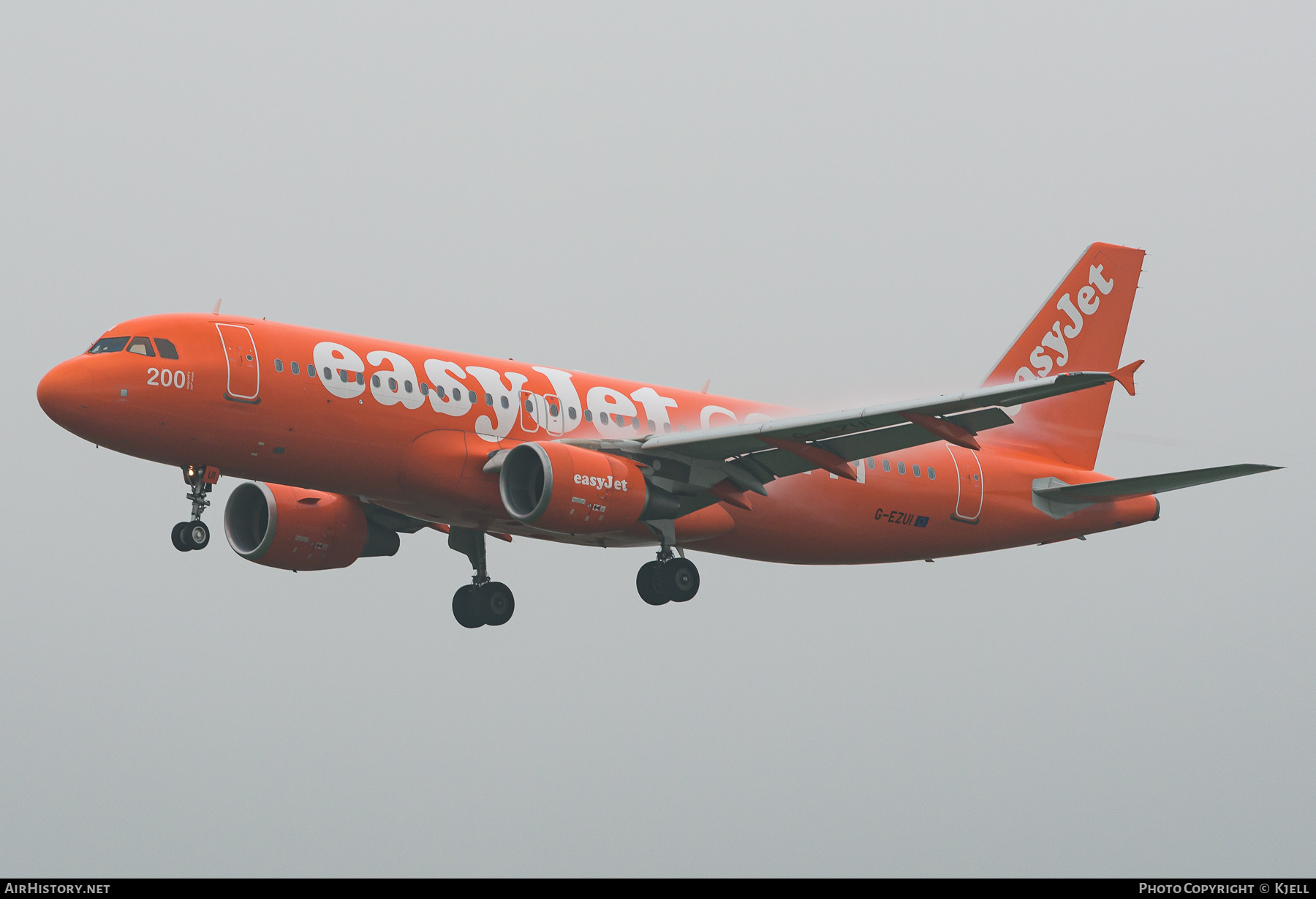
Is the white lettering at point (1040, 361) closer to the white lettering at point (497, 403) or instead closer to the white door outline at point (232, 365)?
the white lettering at point (497, 403)

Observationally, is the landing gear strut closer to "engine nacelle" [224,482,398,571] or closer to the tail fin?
"engine nacelle" [224,482,398,571]

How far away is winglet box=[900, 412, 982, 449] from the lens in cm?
2717

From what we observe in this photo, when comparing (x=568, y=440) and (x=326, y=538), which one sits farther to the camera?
(x=326, y=538)

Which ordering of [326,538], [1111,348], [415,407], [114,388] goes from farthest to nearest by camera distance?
[1111,348]
[326,538]
[415,407]
[114,388]

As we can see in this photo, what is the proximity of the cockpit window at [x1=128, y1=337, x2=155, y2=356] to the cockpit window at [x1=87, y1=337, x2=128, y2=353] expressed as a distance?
0.13 metres

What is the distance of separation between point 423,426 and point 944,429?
368 inches

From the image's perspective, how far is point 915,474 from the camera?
34188mm

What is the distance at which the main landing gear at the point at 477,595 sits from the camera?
34406mm

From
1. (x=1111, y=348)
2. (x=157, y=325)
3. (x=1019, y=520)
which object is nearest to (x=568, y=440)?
(x=157, y=325)

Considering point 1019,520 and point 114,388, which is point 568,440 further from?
point 1019,520

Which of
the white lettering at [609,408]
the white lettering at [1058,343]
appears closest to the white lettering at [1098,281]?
the white lettering at [1058,343]

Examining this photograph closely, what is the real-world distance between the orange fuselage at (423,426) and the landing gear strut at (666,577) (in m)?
0.42

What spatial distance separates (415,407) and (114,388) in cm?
521

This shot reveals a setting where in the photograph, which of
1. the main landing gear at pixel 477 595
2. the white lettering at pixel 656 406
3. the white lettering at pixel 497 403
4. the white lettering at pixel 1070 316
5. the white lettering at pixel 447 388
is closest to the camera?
the white lettering at pixel 447 388
